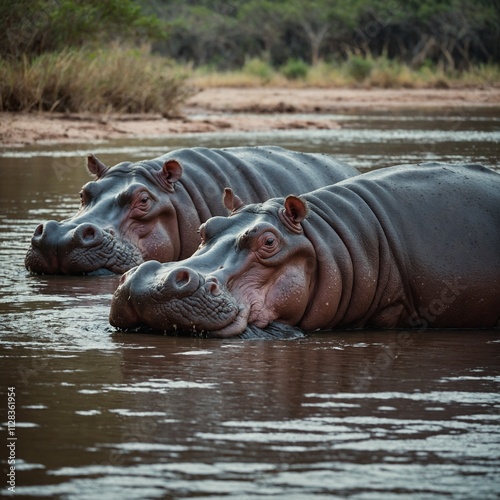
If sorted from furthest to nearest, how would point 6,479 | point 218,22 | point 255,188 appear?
point 218,22 → point 255,188 → point 6,479

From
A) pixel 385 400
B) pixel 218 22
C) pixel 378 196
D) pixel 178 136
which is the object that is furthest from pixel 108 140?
pixel 218 22

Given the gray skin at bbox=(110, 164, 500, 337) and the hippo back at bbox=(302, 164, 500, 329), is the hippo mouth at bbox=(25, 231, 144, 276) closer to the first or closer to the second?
the gray skin at bbox=(110, 164, 500, 337)

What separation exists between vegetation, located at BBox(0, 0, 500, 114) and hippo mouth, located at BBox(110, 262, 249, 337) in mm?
13322

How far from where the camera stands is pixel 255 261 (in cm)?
609

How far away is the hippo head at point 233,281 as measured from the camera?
232 inches

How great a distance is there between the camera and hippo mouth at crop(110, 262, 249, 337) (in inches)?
230

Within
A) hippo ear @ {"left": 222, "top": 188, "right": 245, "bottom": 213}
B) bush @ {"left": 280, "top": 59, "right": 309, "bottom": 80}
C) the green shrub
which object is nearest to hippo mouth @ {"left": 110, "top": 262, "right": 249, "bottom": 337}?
hippo ear @ {"left": 222, "top": 188, "right": 245, "bottom": 213}

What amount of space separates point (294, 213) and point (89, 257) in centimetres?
224

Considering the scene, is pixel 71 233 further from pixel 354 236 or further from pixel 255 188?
pixel 354 236

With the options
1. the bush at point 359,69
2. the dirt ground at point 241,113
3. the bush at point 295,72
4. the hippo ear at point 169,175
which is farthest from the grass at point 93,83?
the hippo ear at point 169,175

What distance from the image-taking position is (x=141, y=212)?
→ 8.17 m

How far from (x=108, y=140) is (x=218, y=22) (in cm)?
2473

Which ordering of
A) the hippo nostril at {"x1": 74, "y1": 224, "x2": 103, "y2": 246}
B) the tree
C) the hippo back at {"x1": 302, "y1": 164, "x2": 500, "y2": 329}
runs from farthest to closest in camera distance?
the tree → the hippo nostril at {"x1": 74, "y1": 224, "x2": 103, "y2": 246} → the hippo back at {"x1": 302, "y1": 164, "x2": 500, "y2": 329}

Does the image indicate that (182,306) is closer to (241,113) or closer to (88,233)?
(88,233)
